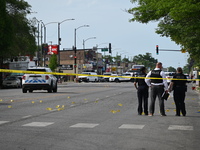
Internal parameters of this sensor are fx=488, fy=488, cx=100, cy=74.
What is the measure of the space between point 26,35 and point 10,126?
48595 millimetres

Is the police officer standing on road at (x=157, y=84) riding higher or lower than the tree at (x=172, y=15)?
lower

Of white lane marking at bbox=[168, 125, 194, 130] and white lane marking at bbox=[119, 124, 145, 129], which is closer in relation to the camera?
white lane marking at bbox=[168, 125, 194, 130]

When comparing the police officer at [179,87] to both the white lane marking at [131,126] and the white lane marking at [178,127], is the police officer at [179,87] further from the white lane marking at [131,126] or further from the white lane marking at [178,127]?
the white lane marking at [131,126]

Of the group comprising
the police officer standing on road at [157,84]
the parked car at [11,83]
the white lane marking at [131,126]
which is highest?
the police officer standing on road at [157,84]

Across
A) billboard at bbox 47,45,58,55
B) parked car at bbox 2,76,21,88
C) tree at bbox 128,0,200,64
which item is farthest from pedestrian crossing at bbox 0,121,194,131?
billboard at bbox 47,45,58,55

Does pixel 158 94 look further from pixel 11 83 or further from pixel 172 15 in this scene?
pixel 11 83

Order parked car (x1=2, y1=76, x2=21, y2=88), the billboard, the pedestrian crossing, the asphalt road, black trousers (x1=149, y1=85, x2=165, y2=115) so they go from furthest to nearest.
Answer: the billboard
parked car (x1=2, y1=76, x2=21, y2=88)
black trousers (x1=149, y1=85, x2=165, y2=115)
the pedestrian crossing
the asphalt road

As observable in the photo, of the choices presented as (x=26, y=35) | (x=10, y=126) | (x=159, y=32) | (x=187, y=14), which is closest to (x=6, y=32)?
(x=26, y=35)

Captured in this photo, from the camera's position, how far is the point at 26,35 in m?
60.2

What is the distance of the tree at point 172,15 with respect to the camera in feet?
81.3

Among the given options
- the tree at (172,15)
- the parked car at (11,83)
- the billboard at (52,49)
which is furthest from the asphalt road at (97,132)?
the billboard at (52,49)

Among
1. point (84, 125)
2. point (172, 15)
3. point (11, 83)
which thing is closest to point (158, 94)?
point (84, 125)

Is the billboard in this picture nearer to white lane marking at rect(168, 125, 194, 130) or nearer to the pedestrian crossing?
the pedestrian crossing

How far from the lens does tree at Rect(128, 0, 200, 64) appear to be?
24781mm
